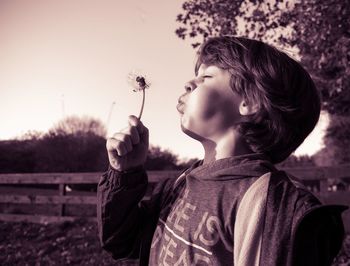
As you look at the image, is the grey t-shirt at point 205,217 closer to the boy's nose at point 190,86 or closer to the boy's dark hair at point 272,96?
the boy's dark hair at point 272,96

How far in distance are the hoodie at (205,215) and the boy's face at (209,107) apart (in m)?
0.14

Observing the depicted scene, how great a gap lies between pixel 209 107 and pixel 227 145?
0.17 m

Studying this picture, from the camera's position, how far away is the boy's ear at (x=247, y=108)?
5.30 ft

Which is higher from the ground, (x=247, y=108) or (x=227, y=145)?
(x=247, y=108)

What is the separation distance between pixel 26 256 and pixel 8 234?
2110mm

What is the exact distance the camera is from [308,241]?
3.64 ft

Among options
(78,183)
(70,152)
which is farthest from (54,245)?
(70,152)

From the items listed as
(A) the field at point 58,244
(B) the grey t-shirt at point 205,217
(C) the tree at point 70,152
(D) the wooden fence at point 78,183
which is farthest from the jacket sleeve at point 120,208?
(C) the tree at point 70,152

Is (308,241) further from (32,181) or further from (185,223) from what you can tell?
(32,181)

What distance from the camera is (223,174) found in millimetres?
1424

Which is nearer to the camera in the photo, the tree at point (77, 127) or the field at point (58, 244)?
the field at point (58, 244)

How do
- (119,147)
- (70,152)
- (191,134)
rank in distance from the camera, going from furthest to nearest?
(70,152), (191,134), (119,147)

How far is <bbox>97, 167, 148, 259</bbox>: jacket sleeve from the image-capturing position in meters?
1.65

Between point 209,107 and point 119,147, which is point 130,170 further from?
point 209,107
